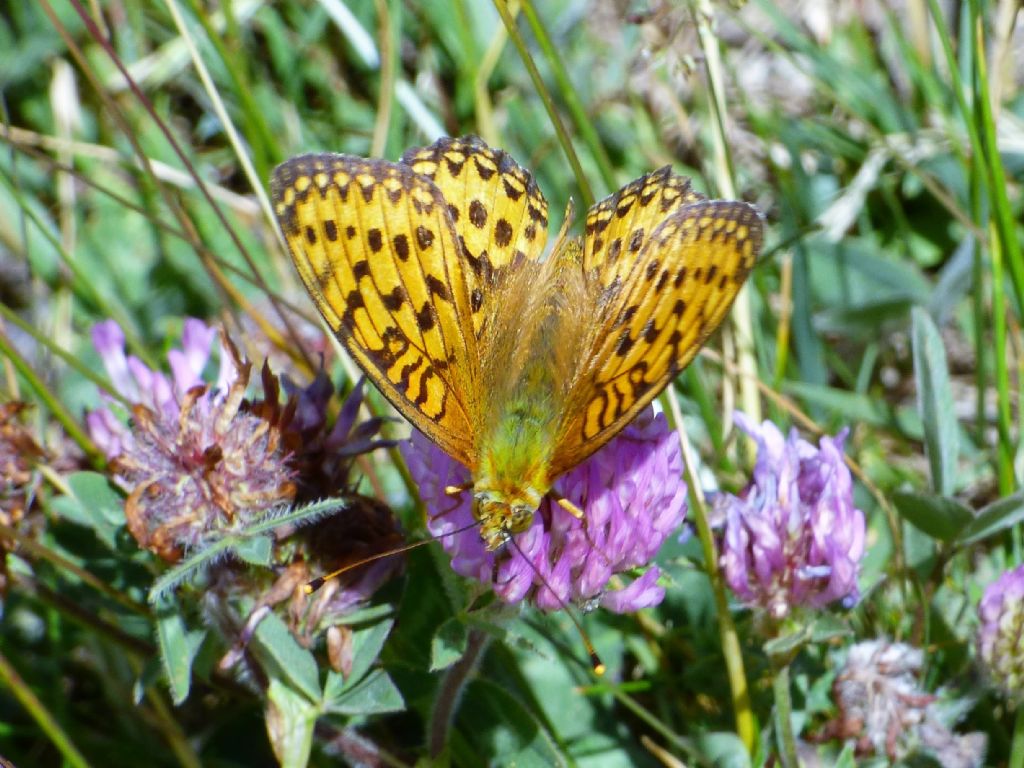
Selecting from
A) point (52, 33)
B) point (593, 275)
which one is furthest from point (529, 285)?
point (52, 33)

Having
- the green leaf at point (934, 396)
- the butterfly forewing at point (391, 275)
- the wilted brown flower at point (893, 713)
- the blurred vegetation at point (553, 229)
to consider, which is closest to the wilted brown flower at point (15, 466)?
the blurred vegetation at point (553, 229)

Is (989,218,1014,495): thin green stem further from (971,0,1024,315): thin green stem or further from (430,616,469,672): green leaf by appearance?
(430,616,469,672): green leaf

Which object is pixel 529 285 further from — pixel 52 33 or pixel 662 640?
pixel 52 33

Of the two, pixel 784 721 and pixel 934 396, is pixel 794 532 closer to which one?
pixel 784 721

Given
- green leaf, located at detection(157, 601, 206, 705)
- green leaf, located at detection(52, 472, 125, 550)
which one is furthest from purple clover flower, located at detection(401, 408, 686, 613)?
green leaf, located at detection(52, 472, 125, 550)

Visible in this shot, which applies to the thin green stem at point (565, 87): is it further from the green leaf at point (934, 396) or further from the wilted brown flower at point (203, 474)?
the wilted brown flower at point (203, 474)

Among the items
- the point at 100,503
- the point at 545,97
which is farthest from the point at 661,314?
the point at 100,503

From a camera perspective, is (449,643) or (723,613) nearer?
(449,643)
